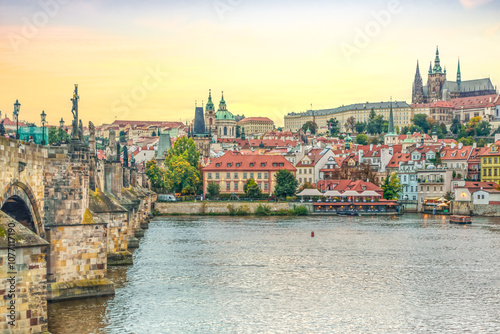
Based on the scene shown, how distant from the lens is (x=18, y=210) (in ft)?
78.1

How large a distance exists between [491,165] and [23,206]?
88.6 m

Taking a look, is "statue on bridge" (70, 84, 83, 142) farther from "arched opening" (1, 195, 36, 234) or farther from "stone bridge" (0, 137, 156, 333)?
"arched opening" (1, 195, 36, 234)

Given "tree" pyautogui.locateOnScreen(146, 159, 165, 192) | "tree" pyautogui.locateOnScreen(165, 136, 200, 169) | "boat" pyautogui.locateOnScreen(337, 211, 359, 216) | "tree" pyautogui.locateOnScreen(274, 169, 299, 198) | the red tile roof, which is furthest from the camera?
"tree" pyautogui.locateOnScreen(165, 136, 200, 169)

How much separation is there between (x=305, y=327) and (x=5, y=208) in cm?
1059

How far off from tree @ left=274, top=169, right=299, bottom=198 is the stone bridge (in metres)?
62.0

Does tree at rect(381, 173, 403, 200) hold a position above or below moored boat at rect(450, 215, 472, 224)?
above

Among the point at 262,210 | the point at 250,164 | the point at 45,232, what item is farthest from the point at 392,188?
the point at 45,232

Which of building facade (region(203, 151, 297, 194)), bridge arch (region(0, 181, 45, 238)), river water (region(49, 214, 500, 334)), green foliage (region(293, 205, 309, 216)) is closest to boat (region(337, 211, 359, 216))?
green foliage (region(293, 205, 309, 216))

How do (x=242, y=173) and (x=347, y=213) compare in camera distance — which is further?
(x=242, y=173)

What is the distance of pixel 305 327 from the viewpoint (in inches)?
1020

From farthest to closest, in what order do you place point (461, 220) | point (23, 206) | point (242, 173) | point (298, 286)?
point (242, 173), point (461, 220), point (298, 286), point (23, 206)

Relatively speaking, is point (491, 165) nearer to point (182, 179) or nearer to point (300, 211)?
point (300, 211)

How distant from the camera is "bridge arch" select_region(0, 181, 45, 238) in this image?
72.6 feet

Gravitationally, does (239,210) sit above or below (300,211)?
above
